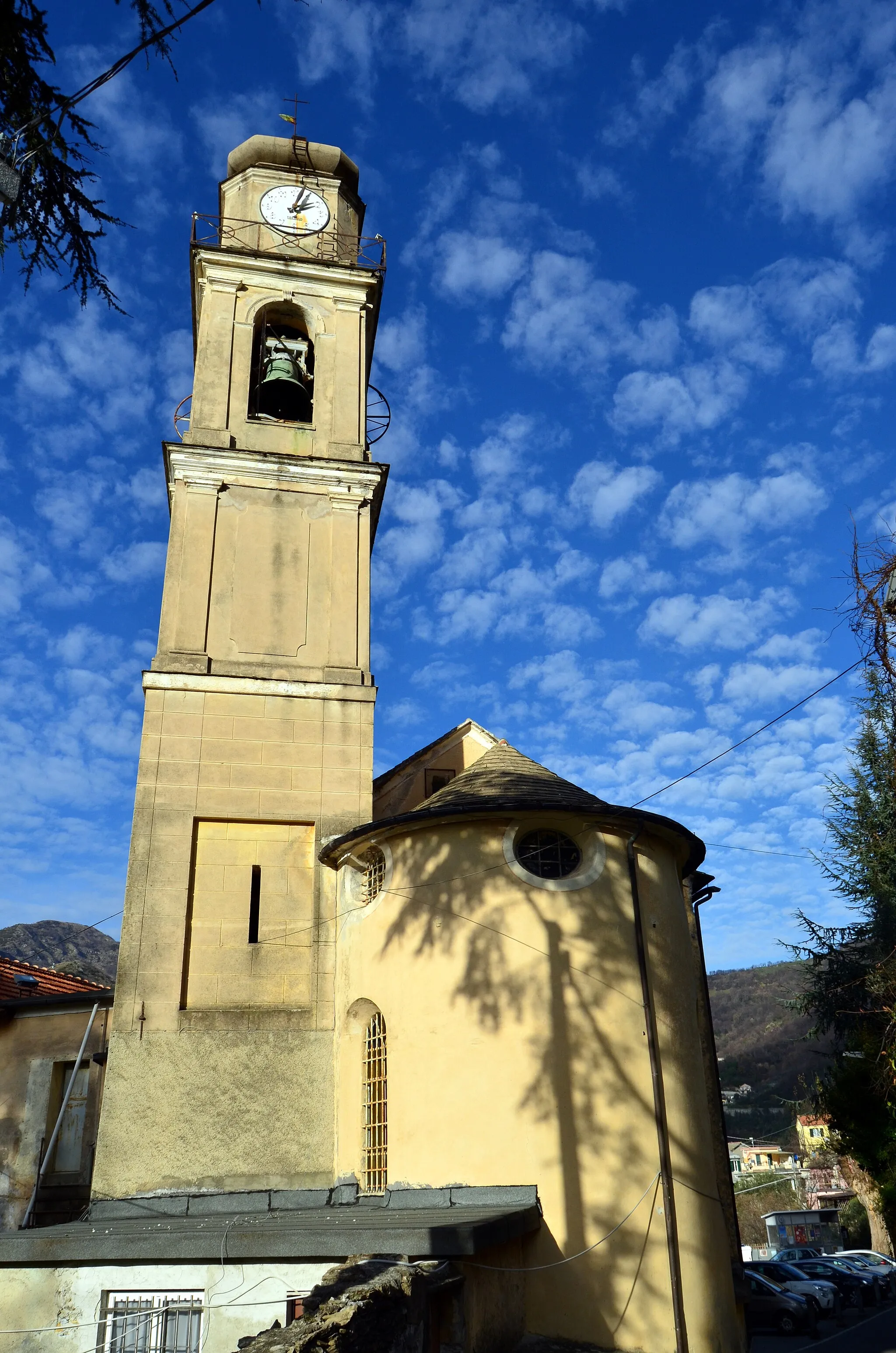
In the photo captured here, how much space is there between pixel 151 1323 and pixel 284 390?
15041mm

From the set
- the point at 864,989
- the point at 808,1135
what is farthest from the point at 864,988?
the point at 808,1135

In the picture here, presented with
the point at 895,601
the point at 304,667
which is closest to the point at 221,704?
the point at 304,667

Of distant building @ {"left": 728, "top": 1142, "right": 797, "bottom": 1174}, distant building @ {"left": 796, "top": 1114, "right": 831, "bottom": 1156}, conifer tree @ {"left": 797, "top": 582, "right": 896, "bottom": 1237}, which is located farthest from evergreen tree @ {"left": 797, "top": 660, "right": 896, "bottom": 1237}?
distant building @ {"left": 728, "top": 1142, "right": 797, "bottom": 1174}

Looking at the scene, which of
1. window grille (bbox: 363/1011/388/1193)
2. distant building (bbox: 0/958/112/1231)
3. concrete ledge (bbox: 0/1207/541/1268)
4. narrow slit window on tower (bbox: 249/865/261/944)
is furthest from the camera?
distant building (bbox: 0/958/112/1231)

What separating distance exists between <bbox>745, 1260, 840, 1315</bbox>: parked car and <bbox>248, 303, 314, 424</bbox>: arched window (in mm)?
23573

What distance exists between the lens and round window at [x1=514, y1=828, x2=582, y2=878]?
13711 mm

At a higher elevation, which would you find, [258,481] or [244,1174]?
[258,481]

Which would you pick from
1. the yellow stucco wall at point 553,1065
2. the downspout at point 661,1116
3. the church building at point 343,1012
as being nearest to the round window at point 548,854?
the church building at point 343,1012

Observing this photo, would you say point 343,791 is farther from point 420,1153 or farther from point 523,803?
point 420,1153

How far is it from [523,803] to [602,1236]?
5.04 m

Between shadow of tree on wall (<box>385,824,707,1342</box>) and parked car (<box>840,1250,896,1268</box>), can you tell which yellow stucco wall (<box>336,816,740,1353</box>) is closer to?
shadow of tree on wall (<box>385,824,707,1342</box>)

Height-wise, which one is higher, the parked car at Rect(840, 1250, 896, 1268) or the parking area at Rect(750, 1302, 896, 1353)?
the parked car at Rect(840, 1250, 896, 1268)


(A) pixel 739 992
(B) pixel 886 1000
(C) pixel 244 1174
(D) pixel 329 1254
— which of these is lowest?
(D) pixel 329 1254

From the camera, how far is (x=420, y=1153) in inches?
492
